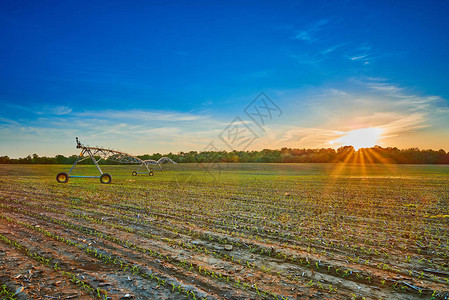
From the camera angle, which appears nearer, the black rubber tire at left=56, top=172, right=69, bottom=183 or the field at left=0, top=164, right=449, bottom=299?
the field at left=0, top=164, right=449, bottom=299

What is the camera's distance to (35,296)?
13.8ft

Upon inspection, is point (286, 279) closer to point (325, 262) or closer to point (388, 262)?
point (325, 262)

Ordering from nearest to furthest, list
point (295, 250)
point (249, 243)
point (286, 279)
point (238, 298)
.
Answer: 1. point (238, 298)
2. point (286, 279)
3. point (295, 250)
4. point (249, 243)

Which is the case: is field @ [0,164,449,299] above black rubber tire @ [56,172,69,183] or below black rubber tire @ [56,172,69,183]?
below

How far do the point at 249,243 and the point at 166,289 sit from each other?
9.75 ft

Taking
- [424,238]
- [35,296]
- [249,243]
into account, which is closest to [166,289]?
[35,296]

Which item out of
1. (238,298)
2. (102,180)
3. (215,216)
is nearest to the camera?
(238,298)

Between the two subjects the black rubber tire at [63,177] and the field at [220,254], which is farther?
the black rubber tire at [63,177]

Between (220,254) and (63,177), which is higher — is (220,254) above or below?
below

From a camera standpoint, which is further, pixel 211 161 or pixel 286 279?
pixel 211 161

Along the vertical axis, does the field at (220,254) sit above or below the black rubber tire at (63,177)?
below

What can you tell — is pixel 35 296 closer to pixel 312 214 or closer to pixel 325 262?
pixel 325 262

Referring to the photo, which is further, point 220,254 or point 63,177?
point 63,177

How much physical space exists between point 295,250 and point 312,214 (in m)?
4.66
